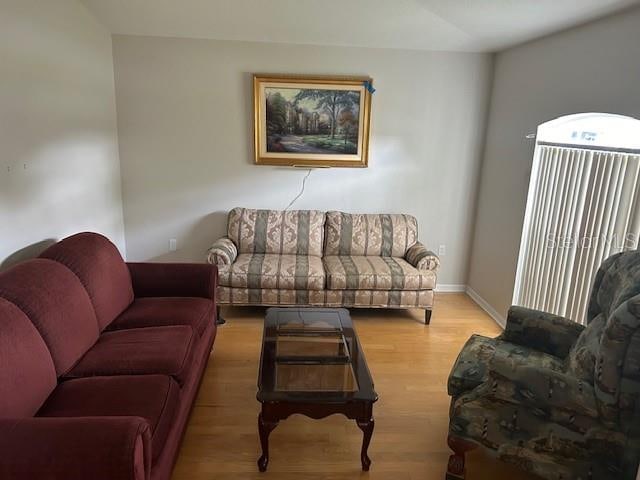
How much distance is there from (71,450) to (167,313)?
4.16 ft

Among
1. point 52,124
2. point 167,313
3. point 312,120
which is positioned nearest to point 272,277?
point 167,313

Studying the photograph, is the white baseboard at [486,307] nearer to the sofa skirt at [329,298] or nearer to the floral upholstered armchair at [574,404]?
the sofa skirt at [329,298]

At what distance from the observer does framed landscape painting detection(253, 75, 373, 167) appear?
403cm

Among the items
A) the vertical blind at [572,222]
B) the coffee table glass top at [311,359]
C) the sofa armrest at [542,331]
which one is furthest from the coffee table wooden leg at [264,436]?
the vertical blind at [572,222]

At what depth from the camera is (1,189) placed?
7.60 feet

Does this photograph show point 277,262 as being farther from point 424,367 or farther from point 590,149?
point 590,149

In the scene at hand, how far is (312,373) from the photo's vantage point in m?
2.18

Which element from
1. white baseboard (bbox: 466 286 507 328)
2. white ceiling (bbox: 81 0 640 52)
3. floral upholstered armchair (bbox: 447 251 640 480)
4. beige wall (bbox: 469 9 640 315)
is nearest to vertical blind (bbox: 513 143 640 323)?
beige wall (bbox: 469 9 640 315)

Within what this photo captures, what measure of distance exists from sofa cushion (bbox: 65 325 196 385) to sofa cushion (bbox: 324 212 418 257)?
2.03m

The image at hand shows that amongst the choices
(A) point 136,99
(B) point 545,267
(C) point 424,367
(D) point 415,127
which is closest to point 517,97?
(D) point 415,127

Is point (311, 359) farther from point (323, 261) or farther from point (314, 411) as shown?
point (323, 261)

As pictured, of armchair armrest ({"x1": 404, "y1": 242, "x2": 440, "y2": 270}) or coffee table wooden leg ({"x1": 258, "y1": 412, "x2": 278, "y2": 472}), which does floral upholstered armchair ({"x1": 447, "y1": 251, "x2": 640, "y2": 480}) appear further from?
armchair armrest ({"x1": 404, "y1": 242, "x2": 440, "y2": 270})

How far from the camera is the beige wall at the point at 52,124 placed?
2.37 metres

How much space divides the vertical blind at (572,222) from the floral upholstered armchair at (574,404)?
1.79ft
